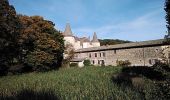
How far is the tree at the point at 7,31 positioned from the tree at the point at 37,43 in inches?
93.5

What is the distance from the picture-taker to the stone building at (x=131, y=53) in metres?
48.2

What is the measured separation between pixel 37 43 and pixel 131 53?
23292 mm

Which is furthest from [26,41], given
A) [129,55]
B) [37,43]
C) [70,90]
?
[70,90]

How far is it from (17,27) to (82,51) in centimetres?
3316

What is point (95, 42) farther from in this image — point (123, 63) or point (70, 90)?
point (70, 90)

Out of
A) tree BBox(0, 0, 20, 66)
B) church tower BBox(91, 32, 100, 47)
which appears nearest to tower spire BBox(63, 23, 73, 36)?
church tower BBox(91, 32, 100, 47)

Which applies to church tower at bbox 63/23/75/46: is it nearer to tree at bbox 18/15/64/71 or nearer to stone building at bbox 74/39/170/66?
stone building at bbox 74/39/170/66

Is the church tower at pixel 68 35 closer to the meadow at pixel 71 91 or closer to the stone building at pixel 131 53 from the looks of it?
the stone building at pixel 131 53

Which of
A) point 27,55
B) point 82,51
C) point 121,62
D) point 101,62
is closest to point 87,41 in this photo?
point 82,51

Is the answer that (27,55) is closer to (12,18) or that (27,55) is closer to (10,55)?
(10,55)

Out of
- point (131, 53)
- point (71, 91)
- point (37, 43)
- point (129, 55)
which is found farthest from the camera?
point (129, 55)

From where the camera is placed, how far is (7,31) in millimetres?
34688

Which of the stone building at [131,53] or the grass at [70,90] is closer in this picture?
the grass at [70,90]

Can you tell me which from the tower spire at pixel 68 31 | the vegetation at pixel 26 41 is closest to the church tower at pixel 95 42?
the tower spire at pixel 68 31
